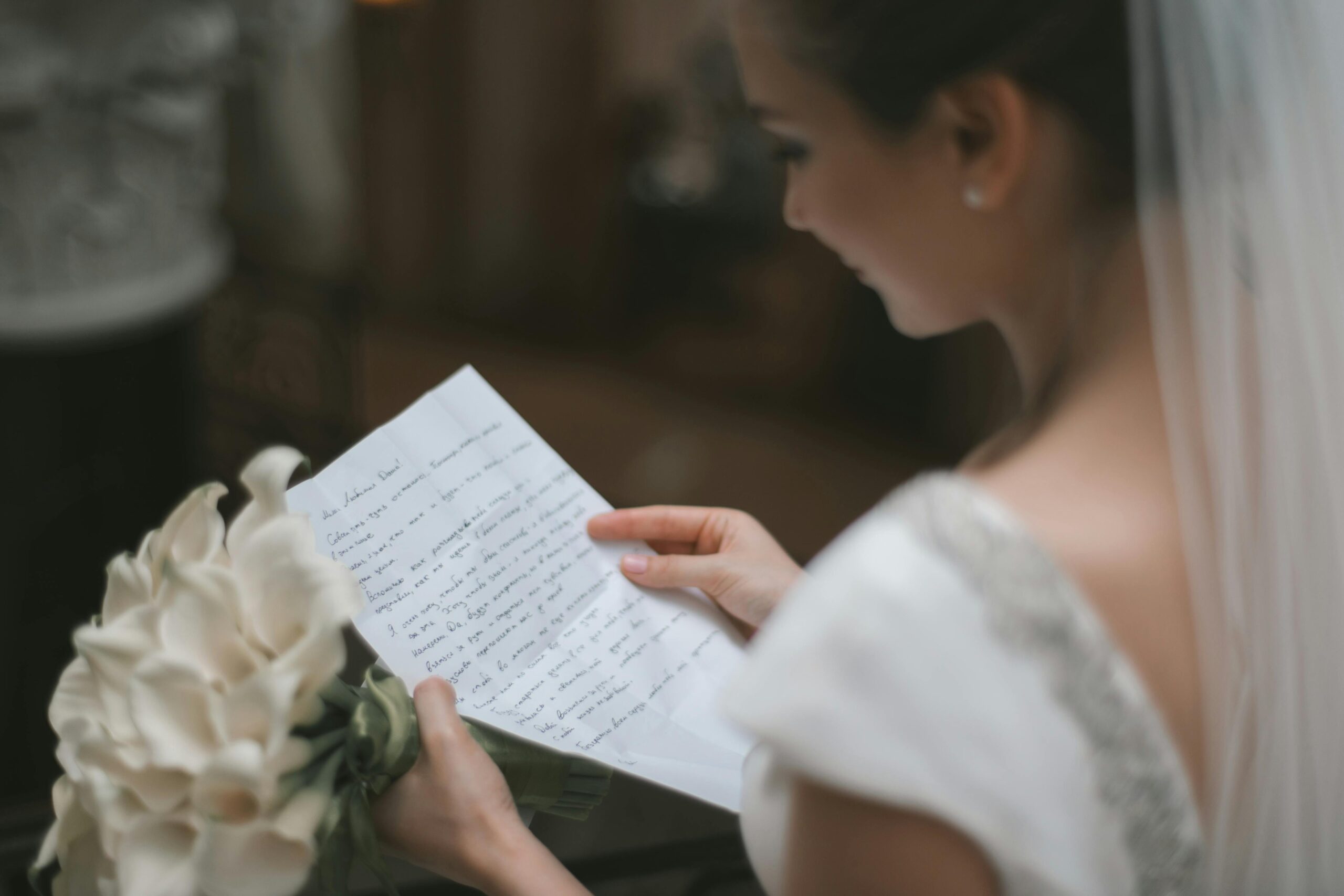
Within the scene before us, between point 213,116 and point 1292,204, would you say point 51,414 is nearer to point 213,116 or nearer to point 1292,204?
point 213,116

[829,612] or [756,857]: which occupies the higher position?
[829,612]

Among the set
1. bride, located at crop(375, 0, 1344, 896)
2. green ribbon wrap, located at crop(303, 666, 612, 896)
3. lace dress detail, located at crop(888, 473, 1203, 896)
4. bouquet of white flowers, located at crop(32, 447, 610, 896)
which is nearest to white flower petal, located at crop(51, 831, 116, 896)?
bouquet of white flowers, located at crop(32, 447, 610, 896)

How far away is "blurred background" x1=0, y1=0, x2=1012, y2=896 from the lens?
5.74ft

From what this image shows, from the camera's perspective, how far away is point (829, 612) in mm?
600

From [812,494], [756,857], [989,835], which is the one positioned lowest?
[812,494]

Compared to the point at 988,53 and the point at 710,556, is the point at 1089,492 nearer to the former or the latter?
the point at 988,53

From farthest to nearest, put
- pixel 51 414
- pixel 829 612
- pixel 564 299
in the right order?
pixel 564 299 < pixel 51 414 < pixel 829 612

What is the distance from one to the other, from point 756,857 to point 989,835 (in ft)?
0.60

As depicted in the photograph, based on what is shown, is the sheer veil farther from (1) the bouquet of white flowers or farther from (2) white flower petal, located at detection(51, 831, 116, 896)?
(2) white flower petal, located at detection(51, 831, 116, 896)

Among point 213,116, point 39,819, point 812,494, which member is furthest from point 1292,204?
point 812,494

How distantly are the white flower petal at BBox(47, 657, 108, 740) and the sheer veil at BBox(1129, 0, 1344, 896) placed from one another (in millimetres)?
607

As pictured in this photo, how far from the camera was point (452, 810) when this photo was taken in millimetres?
812

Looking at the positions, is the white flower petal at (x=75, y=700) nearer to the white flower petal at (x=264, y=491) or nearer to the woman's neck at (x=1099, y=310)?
the white flower petal at (x=264, y=491)

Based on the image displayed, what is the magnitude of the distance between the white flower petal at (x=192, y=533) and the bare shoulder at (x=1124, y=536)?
0.43 meters
